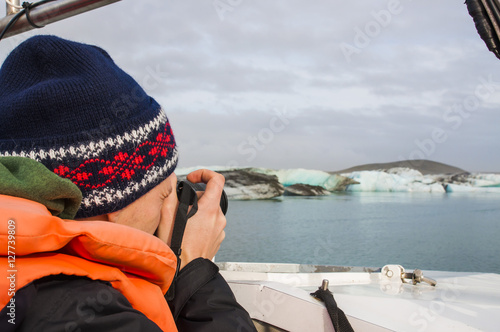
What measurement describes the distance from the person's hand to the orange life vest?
15 cm

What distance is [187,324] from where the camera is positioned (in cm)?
60

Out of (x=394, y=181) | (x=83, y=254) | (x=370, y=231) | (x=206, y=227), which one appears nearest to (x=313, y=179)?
(x=394, y=181)

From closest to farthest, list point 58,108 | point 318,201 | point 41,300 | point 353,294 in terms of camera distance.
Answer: point 41,300 < point 58,108 < point 353,294 < point 318,201

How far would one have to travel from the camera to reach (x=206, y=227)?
0.70 meters

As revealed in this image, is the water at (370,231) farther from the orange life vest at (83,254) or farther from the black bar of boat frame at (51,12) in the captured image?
the orange life vest at (83,254)

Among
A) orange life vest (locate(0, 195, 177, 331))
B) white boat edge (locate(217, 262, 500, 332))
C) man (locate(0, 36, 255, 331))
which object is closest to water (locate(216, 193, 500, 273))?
white boat edge (locate(217, 262, 500, 332))

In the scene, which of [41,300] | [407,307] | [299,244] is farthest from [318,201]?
[41,300]

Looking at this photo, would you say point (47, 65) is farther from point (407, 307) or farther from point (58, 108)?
point (407, 307)

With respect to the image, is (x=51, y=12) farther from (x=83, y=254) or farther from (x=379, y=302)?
(x=379, y=302)

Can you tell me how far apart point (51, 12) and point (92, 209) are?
85cm

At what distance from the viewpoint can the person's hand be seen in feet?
2.21

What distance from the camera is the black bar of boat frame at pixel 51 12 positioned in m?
1.08

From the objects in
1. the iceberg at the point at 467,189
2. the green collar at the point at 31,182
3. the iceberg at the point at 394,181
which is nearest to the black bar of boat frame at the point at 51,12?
the green collar at the point at 31,182

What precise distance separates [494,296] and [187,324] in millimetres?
781
